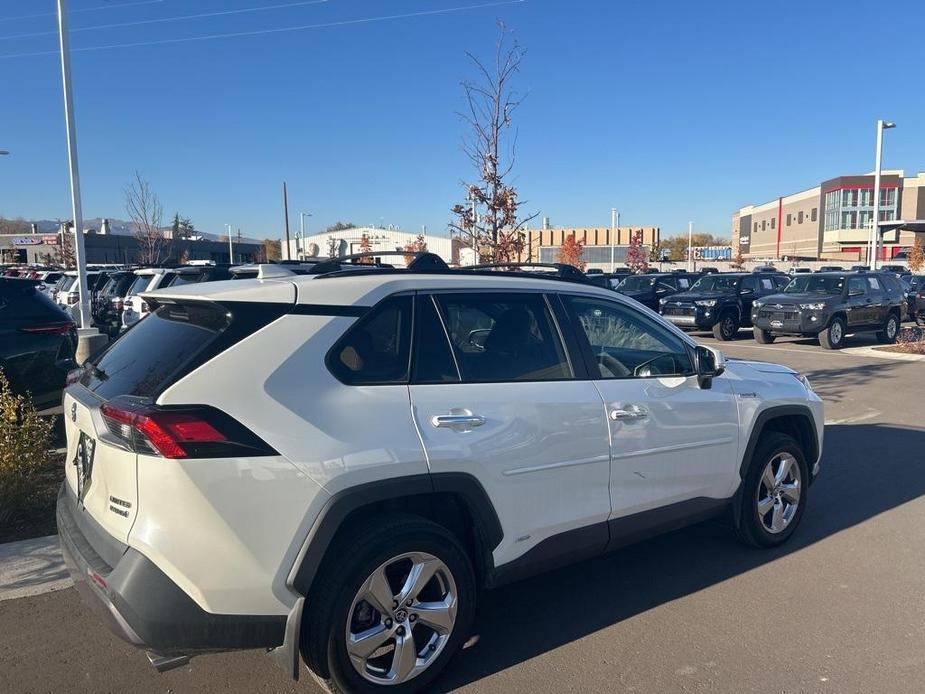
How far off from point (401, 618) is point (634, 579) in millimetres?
1880

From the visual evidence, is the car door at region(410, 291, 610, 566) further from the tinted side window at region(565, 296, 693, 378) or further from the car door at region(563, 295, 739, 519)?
the tinted side window at region(565, 296, 693, 378)

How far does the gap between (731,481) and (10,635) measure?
4.15 meters

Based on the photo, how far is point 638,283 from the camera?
2552 cm

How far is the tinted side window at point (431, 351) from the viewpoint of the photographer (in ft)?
10.5

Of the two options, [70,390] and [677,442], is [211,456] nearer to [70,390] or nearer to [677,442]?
[70,390]

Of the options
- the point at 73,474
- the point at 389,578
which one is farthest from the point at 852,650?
the point at 73,474

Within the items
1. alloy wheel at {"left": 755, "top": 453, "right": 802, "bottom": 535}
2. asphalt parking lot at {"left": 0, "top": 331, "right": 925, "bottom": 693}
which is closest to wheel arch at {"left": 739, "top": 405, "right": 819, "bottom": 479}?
alloy wheel at {"left": 755, "top": 453, "right": 802, "bottom": 535}

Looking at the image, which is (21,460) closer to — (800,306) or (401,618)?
(401,618)

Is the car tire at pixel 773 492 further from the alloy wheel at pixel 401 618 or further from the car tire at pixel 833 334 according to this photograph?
the car tire at pixel 833 334

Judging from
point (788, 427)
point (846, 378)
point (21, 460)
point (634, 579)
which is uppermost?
point (788, 427)

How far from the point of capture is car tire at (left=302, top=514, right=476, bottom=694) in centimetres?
285

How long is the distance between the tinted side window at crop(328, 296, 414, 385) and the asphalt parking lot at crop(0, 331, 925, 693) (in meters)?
1.47

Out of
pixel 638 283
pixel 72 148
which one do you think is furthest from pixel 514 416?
pixel 638 283

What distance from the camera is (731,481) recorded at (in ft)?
14.6
